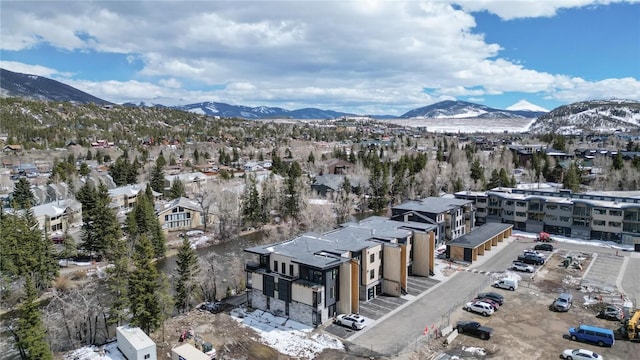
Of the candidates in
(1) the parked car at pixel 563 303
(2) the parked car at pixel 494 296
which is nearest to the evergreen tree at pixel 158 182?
(2) the parked car at pixel 494 296

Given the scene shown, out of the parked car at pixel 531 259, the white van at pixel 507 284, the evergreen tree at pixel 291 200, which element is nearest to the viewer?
the white van at pixel 507 284

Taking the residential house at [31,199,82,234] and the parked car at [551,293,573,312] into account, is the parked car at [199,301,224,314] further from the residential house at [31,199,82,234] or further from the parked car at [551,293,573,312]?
the residential house at [31,199,82,234]

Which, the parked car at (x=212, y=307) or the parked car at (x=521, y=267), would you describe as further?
the parked car at (x=521, y=267)

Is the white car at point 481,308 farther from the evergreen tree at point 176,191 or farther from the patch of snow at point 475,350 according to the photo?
the evergreen tree at point 176,191

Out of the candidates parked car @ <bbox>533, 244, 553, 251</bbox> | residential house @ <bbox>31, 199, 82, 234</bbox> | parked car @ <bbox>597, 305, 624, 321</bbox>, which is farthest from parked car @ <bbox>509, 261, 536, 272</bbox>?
residential house @ <bbox>31, 199, 82, 234</bbox>

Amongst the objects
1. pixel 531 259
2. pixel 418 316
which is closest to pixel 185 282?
pixel 418 316
